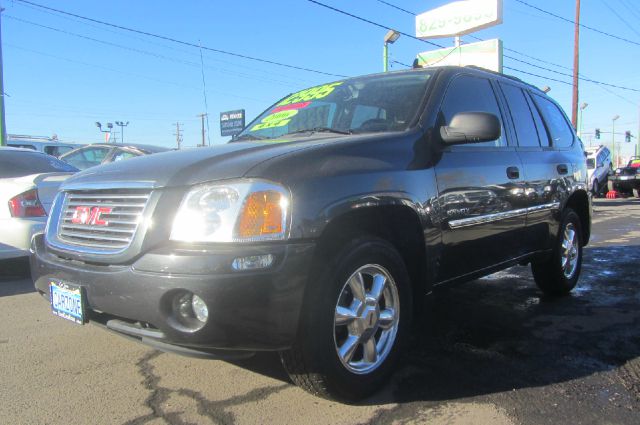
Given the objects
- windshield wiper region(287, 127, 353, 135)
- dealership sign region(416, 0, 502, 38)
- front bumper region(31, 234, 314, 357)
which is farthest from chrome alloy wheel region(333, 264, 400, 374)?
dealership sign region(416, 0, 502, 38)

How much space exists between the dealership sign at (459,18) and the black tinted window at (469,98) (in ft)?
67.0

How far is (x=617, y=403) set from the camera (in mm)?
2781

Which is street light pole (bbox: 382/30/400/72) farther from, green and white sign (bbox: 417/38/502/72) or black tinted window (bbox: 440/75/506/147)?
black tinted window (bbox: 440/75/506/147)

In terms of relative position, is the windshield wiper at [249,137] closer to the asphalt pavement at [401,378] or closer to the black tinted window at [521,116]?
the asphalt pavement at [401,378]

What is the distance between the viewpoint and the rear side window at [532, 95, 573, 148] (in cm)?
489

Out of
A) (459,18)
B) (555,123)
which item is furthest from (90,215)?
(459,18)

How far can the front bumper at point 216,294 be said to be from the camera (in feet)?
7.34

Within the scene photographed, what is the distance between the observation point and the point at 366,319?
2785 mm

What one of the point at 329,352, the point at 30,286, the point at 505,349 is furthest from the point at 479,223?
the point at 30,286

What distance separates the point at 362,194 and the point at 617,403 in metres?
1.71

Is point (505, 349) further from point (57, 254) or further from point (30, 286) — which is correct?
point (30, 286)

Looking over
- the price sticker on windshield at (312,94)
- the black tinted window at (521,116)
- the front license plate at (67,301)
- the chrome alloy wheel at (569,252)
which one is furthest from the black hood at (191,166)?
the chrome alloy wheel at (569,252)

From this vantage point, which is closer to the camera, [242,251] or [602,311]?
[242,251]

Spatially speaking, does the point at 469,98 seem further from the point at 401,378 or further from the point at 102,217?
the point at 102,217
